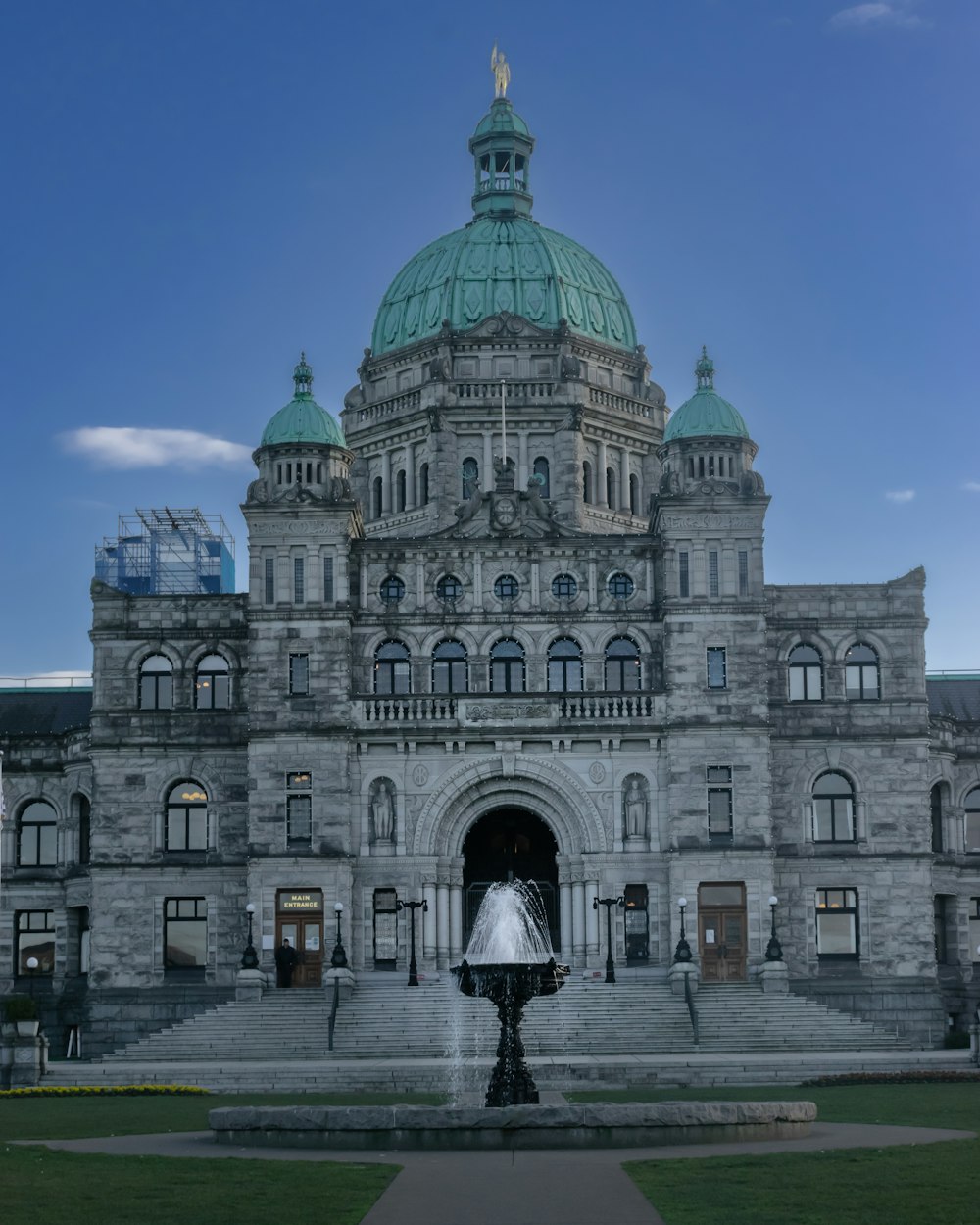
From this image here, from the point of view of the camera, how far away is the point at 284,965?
69.7 m

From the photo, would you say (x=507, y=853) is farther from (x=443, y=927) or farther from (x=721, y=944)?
(x=721, y=944)

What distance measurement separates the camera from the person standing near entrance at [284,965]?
69.7 meters

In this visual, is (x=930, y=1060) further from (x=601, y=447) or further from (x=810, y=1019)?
(x=601, y=447)

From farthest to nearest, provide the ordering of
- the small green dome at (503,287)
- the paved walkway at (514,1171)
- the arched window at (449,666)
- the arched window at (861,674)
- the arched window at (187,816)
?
the small green dome at (503,287) < the arched window at (861,674) < the arched window at (187,816) < the arched window at (449,666) < the paved walkway at (514,1171)

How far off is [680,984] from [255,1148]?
3221 centimetres

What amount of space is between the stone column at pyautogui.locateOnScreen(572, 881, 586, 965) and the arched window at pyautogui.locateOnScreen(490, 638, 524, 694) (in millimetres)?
7336

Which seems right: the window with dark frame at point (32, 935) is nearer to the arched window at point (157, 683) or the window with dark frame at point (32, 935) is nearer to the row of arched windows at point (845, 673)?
the arched window at point (157, 683)

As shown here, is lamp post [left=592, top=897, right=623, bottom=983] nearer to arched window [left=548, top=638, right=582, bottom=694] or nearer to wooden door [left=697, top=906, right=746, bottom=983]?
wooden door [left=697, top=906, right=746, bottom=983]

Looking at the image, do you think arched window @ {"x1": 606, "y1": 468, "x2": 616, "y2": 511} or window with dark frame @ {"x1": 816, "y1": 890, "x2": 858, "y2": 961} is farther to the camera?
arched window @ {"x1": 606, "y1": 468, "x2": 616, "y2": 511}

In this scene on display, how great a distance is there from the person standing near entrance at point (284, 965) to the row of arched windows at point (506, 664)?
997 cm

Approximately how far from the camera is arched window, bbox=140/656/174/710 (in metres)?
75.0

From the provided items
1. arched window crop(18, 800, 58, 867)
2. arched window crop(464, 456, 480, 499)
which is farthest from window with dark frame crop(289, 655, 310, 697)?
arched window crop(464, 456, 480, 499)

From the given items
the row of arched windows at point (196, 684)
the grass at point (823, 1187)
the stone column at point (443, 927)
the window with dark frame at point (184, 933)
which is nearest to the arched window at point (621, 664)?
the stone column at point (443, 927)

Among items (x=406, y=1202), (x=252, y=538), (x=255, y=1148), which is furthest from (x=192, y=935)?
(x=406, y=1202)
